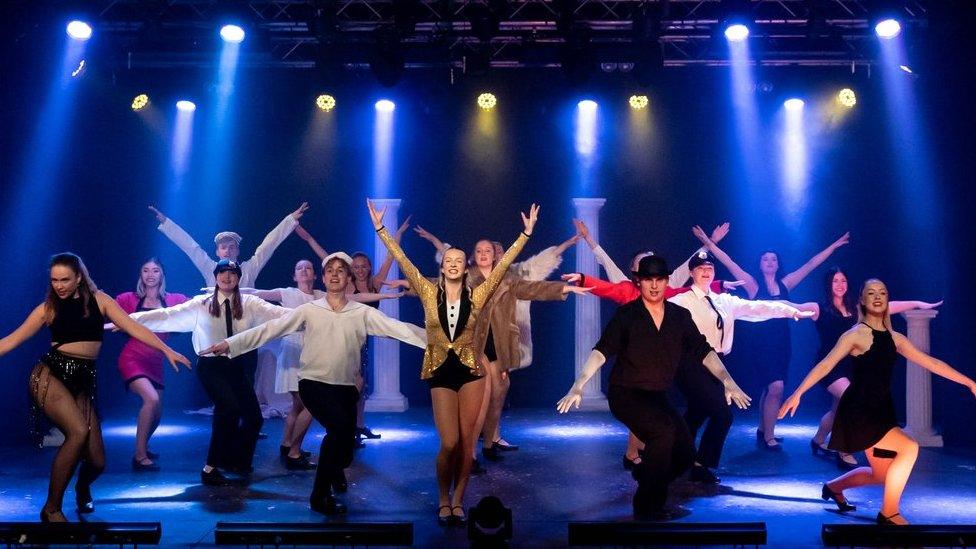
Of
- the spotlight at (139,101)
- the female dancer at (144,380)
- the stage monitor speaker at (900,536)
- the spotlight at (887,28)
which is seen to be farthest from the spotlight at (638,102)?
the stage monitor speaker at (900,536)

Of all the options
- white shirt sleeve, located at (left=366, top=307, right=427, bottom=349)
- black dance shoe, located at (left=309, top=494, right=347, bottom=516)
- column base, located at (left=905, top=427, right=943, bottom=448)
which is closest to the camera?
black dance shoe, located at (left=309, top=494, right=347, bottom=516)

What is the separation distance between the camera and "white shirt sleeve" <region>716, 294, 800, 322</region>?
328 inches

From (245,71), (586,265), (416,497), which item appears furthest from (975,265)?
(245,71)

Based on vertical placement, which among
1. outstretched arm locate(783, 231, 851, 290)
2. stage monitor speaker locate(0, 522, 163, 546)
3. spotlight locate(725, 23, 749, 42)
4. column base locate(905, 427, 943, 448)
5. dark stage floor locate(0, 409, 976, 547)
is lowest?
dark stage floor locate(0, 409, 976, 547)

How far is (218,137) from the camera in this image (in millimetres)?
13031

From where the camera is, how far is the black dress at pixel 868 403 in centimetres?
597

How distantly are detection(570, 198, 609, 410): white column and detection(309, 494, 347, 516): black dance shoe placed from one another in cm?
619

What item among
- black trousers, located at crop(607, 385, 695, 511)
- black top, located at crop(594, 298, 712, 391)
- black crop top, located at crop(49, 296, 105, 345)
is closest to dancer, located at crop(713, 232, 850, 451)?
black trousers, located at crop(607, 385, 695, 511)

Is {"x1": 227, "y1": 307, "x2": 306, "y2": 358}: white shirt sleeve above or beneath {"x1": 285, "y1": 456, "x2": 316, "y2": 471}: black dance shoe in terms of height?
above

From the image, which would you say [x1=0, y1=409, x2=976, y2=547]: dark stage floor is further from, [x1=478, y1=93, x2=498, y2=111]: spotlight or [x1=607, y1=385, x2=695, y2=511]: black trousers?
[x1=478, y1=93, x2=498, y2=111]: spotlight

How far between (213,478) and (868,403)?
4.77 metres

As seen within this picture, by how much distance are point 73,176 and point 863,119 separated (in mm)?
9899

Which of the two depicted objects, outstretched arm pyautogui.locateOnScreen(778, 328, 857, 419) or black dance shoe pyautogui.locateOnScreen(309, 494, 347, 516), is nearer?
outstretched arm pyautogui.locateOnScreen(778, 328, 857, 419)

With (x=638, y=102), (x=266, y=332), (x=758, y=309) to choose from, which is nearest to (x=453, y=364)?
(x=266, y=332)
